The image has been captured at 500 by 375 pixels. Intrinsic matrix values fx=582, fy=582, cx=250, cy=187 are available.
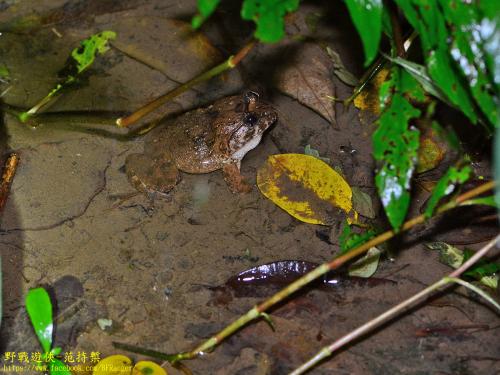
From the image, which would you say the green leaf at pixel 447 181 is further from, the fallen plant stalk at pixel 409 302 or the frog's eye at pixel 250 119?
the frog's eye at pixel 250 119

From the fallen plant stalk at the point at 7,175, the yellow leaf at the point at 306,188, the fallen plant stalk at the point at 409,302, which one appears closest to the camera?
the fallen plant stalk at the point at 409,302

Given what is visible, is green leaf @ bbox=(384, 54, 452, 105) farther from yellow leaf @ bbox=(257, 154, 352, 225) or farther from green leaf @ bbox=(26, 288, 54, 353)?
green leaf @ bbox=(26, 288, 54, 353)

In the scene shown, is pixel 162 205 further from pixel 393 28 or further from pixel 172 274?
pixel 393 28

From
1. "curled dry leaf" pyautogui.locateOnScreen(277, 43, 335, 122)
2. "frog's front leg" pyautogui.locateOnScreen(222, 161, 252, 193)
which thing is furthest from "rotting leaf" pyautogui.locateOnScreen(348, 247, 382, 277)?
"curled dry leaf" pyautogui.locateOnScreen(277, 43, 335, 122)

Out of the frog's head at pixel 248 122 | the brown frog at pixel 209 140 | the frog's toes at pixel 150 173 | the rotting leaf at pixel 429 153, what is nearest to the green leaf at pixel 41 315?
the frog's toes at pixel 150 173

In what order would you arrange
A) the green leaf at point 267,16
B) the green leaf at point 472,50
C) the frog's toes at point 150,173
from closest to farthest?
the green leaf at point 267,16, the green leaf at point 472,50, the frog's toes at point 150,173

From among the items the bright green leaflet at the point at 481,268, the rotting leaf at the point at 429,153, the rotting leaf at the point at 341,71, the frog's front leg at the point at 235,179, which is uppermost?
the rotting leaf at the point at 341,71
